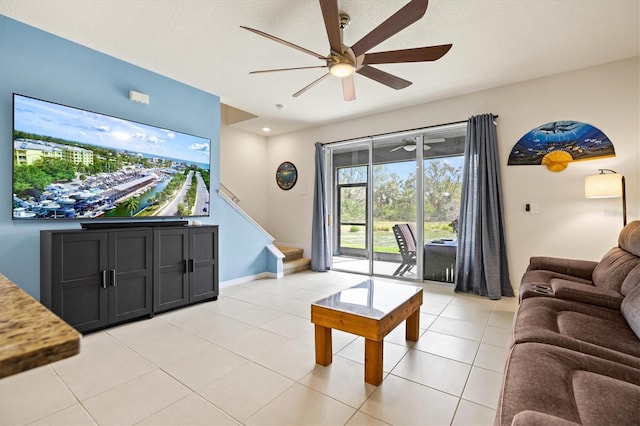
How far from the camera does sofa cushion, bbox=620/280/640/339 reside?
1.67m

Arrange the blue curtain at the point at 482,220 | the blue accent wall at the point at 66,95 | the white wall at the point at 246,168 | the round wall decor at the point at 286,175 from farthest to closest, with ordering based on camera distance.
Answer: the round wall decor at the point at 286,175
the white wall at the point at 246,168
the blue curtain at the point at 482,220
the blue accent wall at the point at 66,95

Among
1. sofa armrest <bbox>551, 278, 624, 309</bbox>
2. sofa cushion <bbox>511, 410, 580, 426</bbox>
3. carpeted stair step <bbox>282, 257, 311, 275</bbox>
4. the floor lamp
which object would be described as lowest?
carpeted stair step <bbox>282, 257, 311, 275</bbox>

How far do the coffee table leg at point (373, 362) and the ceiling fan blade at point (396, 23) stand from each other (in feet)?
7.24

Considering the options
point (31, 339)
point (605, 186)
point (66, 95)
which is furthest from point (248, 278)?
point (605, 186)

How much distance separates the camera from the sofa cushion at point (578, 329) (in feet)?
4.92

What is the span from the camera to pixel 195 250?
3738 mm

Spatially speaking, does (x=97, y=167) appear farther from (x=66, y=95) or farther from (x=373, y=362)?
(x=373, y=362)

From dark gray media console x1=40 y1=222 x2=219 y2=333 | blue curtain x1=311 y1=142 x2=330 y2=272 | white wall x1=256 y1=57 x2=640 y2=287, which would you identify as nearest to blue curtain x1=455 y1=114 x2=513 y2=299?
white wall x1=256 y1=57 x2=640 y2=287

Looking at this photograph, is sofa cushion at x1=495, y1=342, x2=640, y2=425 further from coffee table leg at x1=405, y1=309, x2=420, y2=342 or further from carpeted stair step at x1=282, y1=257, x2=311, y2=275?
carpeted stair step at x1=282, y1=257, x2=311, y2=275

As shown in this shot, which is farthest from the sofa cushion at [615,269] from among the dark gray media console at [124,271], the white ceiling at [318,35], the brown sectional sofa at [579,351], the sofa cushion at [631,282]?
the dark gray media console at [124,271]

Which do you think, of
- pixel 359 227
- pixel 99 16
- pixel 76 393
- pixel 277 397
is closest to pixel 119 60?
pixel 99 16

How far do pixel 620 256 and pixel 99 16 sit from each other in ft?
16.5

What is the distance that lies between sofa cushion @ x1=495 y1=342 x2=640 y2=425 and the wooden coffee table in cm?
83

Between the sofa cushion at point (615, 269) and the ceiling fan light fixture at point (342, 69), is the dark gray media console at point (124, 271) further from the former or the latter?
the sofa cushion at point (615, 269)
